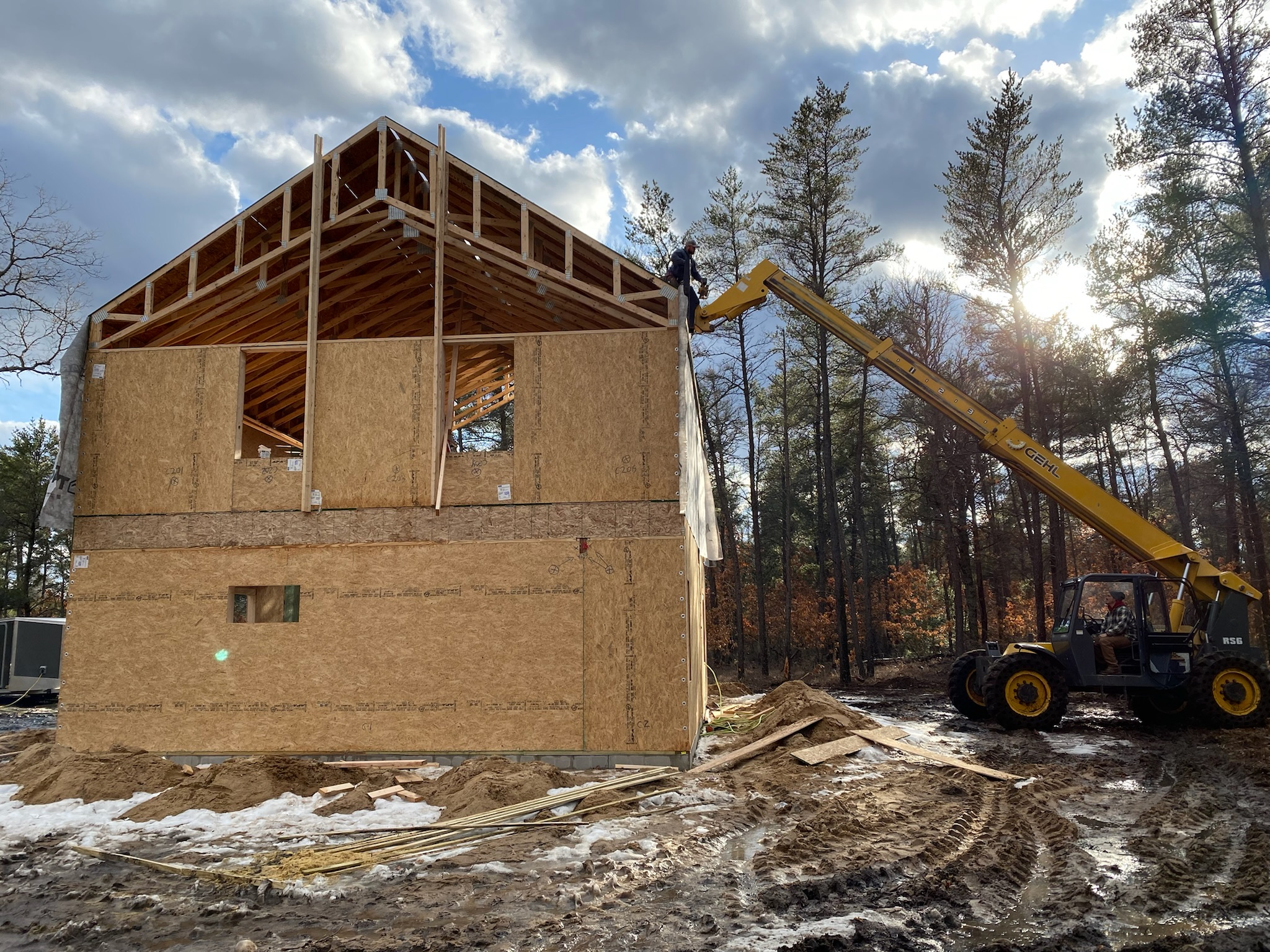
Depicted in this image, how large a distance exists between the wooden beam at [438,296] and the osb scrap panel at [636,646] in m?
2.04

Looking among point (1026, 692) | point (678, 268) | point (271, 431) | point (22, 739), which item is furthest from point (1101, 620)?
point (22, 739)

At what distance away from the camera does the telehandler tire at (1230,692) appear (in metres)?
10.4

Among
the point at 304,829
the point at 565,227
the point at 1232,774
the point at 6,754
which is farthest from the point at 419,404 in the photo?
the point at 1232,774

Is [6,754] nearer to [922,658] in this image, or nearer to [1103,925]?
[1103,925]

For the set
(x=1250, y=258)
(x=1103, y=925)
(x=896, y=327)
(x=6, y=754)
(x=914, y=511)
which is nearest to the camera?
(x=1103, y=925)

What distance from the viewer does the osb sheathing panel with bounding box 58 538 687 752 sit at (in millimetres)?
8711

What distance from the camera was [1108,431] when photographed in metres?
25.9

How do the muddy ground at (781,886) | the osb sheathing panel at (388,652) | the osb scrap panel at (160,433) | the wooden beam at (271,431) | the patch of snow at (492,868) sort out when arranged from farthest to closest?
the wooden beam at (271,431) → the osb scrap panel at (160,433) → the osb sheathing panel at (388,652) → the patch of snow at (492,868) → the muddy ground at (781,886)

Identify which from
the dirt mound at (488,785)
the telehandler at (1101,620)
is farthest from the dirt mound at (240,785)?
the telehandler at (1101,620)

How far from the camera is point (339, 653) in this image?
29.3 ft

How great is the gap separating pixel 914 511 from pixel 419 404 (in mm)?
22822

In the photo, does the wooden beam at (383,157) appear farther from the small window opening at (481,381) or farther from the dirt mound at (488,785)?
the dirt mound at (488,785)

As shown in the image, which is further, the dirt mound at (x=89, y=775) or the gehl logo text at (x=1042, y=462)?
the gehl logo text at (x=1042, y=462)

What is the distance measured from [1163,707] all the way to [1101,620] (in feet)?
5.26
